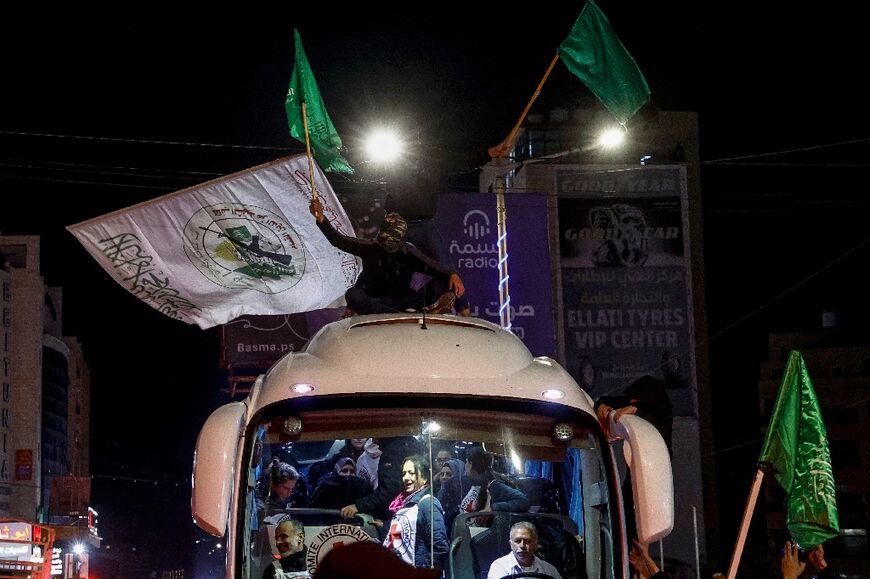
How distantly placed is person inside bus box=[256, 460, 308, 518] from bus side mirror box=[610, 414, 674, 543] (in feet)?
6.05

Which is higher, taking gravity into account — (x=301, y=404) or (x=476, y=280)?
(x=476, y=280)

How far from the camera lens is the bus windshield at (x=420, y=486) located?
→ 6.83m

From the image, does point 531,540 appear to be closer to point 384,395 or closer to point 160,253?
point 384,395

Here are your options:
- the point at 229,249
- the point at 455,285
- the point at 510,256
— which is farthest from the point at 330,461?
the point at 510,256

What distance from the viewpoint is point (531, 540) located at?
6930 millimetres

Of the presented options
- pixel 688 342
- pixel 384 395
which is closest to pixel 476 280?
pixel 688 342

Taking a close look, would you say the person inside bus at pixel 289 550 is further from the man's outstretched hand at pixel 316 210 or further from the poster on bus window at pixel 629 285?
the poster on bus window at pixel 629 285

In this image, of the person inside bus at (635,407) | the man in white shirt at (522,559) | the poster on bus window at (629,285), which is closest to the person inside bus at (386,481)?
the man in white shirt at (522,559)

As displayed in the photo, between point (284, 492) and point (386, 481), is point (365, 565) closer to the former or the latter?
point (386, 481)

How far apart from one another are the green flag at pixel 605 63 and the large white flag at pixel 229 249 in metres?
4.05

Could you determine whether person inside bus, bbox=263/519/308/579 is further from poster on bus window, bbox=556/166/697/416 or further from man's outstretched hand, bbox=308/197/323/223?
poster on bus window, bbox=556/166/697/416

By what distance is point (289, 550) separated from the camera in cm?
688

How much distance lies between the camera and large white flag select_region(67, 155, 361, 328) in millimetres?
15898

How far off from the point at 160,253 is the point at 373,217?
11648mm
